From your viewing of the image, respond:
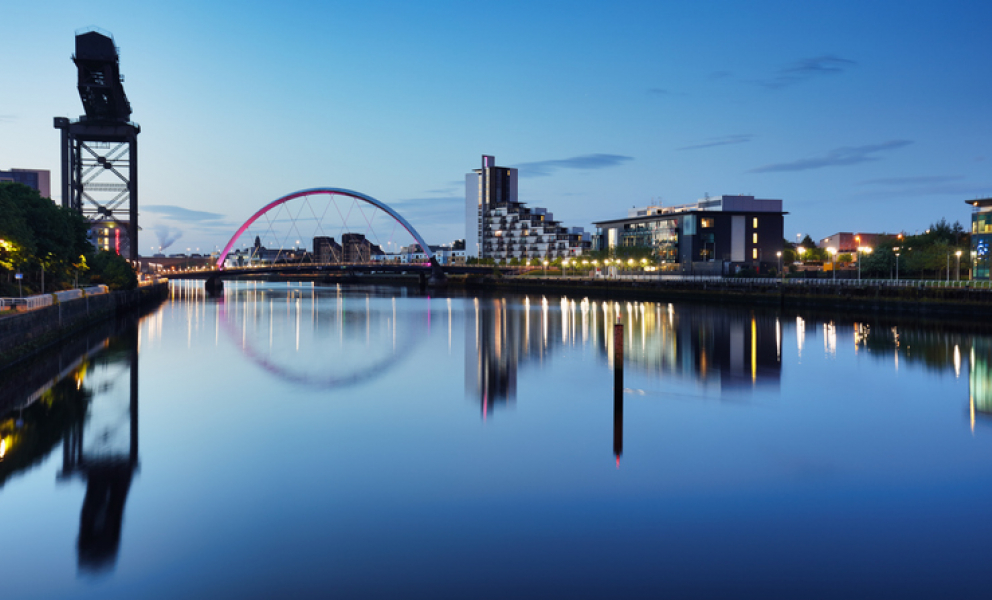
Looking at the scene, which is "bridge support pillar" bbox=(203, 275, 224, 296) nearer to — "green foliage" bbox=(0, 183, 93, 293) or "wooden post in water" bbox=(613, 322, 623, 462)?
"green foliage" bbox=(0, 183, 93, 293)

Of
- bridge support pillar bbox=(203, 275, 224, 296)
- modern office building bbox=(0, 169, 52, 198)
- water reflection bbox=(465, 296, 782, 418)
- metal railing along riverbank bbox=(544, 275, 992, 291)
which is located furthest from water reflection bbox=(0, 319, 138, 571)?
modern office building bbox=(0, 169, 52, 198)

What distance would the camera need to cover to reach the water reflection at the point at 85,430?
9.20m

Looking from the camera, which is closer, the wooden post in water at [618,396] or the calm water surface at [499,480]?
the calm water surface at [499,480]

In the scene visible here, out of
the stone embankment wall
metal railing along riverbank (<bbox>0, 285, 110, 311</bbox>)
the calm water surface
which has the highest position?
metal railing along riverbank (<bbox>0, 285, 110, 311</bbox>)

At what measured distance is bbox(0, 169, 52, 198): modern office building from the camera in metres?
162

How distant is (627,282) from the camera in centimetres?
8069

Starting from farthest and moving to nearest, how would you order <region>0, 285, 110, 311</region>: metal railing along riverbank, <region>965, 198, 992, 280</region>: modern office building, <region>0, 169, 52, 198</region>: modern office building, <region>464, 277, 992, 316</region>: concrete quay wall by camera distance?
1. <region>0, 169, 52, 198</region>: modern office building
2. <region>965, 198, 992, 280</region>: modern office building
3. <region>464, 277, 992, 316</region>: concrete quay wall
4. <region>0, 285, 110, 311</region>: metal railing along riverbank

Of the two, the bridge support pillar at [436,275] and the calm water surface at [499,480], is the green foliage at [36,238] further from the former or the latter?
the bridge support pillar at [436,275]

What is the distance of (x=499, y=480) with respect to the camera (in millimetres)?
11188

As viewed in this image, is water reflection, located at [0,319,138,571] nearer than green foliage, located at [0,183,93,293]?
Yes

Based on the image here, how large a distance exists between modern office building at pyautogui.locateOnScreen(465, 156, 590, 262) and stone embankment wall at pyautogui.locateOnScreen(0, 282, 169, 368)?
96.7m

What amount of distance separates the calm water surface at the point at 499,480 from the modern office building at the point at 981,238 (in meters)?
37.9

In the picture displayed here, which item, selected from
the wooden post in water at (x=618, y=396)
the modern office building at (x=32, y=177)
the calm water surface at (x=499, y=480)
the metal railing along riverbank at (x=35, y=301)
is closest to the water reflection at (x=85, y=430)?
the calm water surface at (x=499, y=480)

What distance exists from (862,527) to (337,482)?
7.38m
